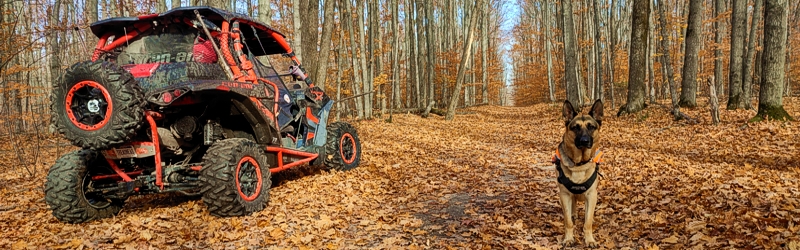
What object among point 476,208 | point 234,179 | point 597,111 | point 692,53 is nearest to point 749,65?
point 692,53

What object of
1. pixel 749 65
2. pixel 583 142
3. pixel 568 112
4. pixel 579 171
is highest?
pixel 749 65

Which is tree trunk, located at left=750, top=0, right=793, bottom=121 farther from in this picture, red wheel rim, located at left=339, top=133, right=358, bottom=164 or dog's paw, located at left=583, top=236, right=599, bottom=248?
red wheel rim, located at left=339, top=133, right=358, bottom=164

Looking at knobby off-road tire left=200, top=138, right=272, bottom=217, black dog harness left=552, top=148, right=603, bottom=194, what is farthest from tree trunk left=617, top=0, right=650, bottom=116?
knobby off-road tire left=200, top=138, right=272, bottom=217

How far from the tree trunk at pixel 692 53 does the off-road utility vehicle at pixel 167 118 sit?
584 inches

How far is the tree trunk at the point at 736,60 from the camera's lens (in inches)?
538

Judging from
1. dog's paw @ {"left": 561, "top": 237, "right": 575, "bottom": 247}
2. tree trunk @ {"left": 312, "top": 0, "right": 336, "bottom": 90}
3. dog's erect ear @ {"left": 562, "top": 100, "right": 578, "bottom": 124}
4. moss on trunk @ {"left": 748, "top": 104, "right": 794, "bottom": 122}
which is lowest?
dog's paw @ {"left": 561, "top": 237, "right": 575, "bottom": 247}

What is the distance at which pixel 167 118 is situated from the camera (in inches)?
200

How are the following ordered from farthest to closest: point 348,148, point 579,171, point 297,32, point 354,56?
1. point 354,56
2. point 297,32
3. point 348,148
4. point 579,171

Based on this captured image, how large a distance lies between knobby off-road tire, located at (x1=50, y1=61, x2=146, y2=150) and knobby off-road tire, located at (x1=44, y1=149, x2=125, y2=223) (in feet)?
2.11

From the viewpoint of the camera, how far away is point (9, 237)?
14.7 ft

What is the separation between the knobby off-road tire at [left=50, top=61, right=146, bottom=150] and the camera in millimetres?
4246

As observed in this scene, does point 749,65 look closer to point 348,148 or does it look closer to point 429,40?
point 429,40

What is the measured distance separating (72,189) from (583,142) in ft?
17.6

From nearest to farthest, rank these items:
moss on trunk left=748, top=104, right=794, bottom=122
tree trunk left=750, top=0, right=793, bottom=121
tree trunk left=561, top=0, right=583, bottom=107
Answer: moss on trunk left=748, top=104, right=794, bottom=122, tree trunk left=750, top=0, right=793, bottom=121, tree trunk left=561, top=0, right=583, bottom=107
